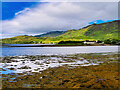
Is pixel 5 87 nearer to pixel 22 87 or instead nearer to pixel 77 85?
pixel 22 87

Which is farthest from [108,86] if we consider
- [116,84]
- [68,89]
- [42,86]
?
Result: [42,86]

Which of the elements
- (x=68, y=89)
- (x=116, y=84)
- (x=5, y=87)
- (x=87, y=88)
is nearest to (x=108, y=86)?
(x=116, y=84)

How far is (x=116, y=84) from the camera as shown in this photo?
1365 cm

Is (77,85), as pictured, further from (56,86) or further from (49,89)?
(49,89)

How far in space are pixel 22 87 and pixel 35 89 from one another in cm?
165

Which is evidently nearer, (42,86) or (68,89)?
(68,89)

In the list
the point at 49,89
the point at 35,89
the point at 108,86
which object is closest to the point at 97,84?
the point at 108,86

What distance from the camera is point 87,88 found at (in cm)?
1282

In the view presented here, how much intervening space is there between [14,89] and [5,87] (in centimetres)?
135

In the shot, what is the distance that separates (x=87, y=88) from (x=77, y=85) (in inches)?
48.7

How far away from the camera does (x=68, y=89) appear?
12508 mm

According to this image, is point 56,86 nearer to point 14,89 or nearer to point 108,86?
point 14,89

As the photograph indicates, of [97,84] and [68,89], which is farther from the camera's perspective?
[97,84]

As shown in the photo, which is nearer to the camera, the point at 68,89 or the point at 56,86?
the point at 68,89
